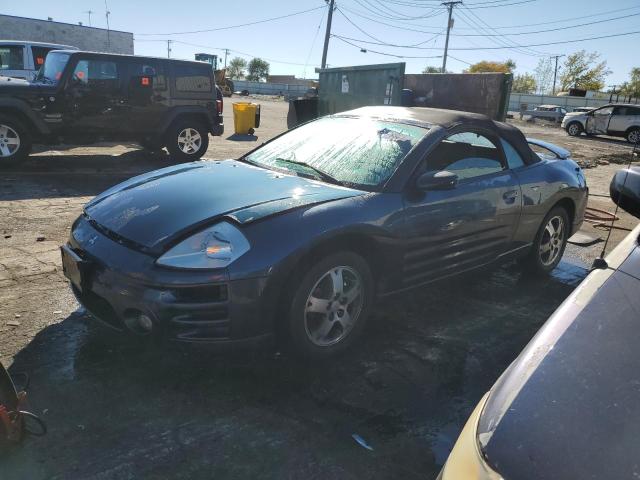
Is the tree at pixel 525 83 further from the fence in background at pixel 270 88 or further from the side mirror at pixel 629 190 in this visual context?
the side mirror at pixel 629 190

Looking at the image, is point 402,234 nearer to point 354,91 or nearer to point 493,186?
point 493,186

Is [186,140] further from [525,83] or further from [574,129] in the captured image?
[525,83]

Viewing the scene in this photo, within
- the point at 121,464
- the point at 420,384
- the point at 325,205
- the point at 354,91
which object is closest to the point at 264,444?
the point at 121,464

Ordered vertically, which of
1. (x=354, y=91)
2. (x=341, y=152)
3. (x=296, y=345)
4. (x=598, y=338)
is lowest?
(x=296, y=345)

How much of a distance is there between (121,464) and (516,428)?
171 cm

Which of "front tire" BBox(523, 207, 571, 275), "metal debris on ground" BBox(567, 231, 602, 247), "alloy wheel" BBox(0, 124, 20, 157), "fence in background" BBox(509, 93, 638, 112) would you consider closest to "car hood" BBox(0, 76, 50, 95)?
"alloy wheel" BBox(0, 124, 20, 157)

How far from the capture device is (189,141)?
979cm

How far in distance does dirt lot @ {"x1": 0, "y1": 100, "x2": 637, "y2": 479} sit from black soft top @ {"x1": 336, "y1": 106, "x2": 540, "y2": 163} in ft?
4.24

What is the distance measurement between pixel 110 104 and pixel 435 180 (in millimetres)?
7210

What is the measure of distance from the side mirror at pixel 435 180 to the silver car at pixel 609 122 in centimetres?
2184

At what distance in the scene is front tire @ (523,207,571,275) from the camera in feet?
15.1

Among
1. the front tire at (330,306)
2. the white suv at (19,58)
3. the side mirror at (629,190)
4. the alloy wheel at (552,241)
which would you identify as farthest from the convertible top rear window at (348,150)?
the white suv at (19,58)

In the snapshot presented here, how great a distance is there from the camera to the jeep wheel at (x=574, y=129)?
23969 millimetres

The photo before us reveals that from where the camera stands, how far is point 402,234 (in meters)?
3.22
